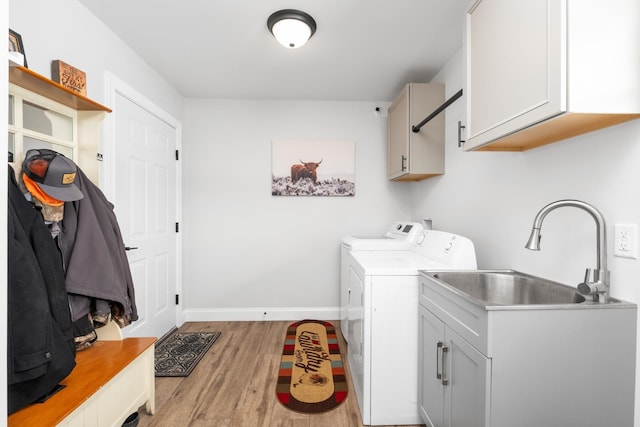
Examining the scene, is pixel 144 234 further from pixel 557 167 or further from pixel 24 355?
pixel 557 167

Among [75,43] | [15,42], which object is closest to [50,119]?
[15,42]

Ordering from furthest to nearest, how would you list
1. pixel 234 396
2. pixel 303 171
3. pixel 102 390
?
pixel 303 171, pixel 234 396, pixel 102 390

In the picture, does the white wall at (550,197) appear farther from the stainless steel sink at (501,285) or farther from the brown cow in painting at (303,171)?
the brown cow in painting at (303,171)

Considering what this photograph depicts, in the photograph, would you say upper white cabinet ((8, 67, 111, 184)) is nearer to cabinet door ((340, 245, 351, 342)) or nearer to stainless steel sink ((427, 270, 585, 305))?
cabinet door ((340, 245, 351, 342))

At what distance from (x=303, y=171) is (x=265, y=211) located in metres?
0.59

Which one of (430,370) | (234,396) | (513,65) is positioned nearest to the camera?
(513,65)

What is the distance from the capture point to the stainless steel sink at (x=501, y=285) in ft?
4.61

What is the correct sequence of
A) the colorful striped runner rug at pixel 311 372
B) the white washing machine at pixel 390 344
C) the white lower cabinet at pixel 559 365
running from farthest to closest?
1. the colorful striped runner rug at pixel 311 372
2. the white washing machine at pixel 390 344
3. the white lower cabinet at pixel 559 365

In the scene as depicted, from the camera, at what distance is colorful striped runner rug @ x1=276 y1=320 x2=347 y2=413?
6.17 ft

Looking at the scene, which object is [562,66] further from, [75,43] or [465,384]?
[75,43]

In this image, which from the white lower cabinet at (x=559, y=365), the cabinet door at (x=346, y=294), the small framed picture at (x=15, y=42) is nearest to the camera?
the white lower cabinet at (x=559, y=365)

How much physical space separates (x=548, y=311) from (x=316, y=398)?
1463 millimetres

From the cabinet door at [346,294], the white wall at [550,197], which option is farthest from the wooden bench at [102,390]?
the white wall at [550,197]

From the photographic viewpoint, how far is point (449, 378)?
4.29 ft
